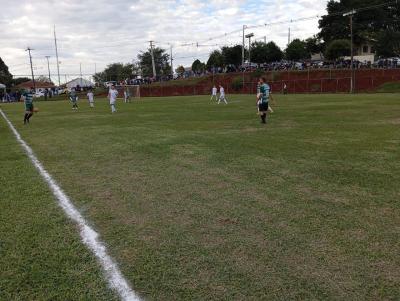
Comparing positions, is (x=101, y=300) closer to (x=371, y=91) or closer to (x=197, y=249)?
(x=197, y=249)

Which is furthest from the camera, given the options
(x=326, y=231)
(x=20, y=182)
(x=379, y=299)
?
(x=20, y=182)

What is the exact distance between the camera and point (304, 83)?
59406 millimetres

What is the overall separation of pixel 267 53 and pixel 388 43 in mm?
22365

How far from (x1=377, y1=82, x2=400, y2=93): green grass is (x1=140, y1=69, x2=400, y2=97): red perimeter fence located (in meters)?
0.87

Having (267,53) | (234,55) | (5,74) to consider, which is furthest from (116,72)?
(267,53)

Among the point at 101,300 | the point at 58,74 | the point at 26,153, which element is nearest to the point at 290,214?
the point at 101,300

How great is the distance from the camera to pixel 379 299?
11.2 ft

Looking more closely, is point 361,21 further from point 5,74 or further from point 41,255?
point 5,74

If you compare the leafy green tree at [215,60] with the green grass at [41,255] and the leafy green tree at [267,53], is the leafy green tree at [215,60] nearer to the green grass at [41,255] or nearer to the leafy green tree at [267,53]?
the leafy green tree at [267,53]

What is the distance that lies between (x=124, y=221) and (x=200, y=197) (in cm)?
143

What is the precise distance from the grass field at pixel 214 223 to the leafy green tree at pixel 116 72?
131m

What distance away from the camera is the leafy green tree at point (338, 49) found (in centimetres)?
7119

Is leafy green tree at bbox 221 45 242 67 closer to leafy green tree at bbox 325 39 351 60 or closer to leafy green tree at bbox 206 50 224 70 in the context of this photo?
leafy green tree at bbox 206 50 224 70

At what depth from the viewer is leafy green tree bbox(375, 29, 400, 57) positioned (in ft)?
240
